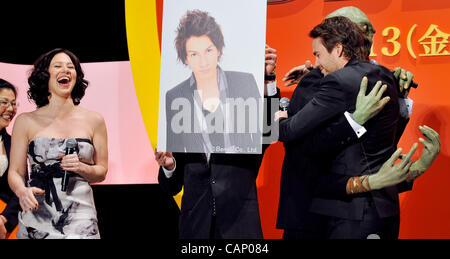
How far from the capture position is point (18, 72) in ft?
12.4

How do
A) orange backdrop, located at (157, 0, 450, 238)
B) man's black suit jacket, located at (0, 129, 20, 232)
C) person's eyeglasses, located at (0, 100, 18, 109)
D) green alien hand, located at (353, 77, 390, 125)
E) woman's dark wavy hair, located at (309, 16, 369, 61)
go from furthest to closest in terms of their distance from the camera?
person's eyeglasses, located at (0, 100, 18, 109) → man's black suit jacket, located at (0, 129, 20, 232) → orange backdrop, located at (157, 0, 450, 238) → woman's dark wavy hair, located at (309, 16, 369, 61) → green alien hand, located at (353, 77, 390, 125)

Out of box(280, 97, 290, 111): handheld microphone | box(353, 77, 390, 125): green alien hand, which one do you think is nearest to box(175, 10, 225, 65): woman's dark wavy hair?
box(280, 97, 290, 111): handheld microphone

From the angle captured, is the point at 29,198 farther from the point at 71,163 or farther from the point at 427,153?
the point at 427,153

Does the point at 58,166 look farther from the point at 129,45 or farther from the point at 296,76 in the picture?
the point at 296,76

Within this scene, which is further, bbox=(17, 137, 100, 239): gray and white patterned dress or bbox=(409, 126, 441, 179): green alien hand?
bbox=(17, 137, 100, 239): gray and white patterned dress

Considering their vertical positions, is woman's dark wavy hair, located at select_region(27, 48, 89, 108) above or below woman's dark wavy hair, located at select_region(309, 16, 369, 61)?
below

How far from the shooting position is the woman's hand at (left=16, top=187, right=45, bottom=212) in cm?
341

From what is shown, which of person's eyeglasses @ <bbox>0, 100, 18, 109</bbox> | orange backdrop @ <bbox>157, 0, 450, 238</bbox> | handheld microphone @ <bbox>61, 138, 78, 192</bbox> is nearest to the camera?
orange backdrop @ <bbox>157, 0, 450, 238</bbox>

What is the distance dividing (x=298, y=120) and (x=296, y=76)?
1.66ft

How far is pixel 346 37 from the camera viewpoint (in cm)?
298

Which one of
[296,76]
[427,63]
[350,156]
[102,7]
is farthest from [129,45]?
[427,63]

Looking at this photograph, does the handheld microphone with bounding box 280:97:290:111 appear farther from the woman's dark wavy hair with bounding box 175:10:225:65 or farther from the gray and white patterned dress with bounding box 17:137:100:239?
the gray and white patterned dress with bounding box 17:137:100:239

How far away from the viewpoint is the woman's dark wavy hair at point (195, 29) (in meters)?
3.20
